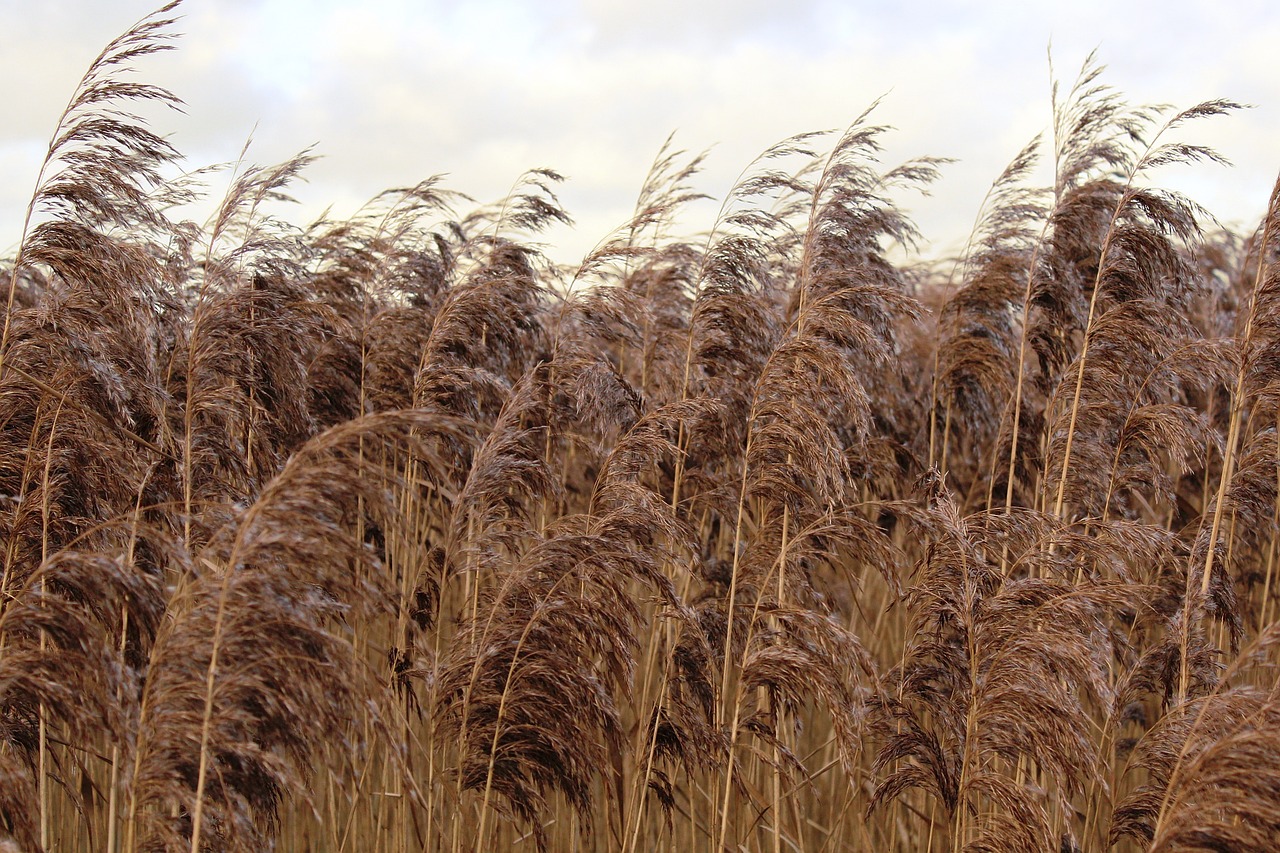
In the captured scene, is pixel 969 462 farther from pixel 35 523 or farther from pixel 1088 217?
pixel 35 523

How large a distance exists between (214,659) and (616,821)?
3159mm

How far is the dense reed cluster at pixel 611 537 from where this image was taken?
370 centimetres

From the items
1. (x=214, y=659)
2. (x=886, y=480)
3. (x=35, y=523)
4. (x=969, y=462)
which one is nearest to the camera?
(x=214, y=659)

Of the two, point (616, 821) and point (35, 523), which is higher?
point (35, 523)

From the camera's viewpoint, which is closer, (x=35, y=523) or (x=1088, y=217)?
(x=35, y=523)

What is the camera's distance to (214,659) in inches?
138

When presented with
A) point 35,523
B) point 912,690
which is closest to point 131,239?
point 35,523

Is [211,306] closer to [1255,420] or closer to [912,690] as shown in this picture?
[912,690]

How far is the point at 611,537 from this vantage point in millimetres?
4754

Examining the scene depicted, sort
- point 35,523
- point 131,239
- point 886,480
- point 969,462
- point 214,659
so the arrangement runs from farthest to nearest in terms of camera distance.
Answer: point 969,462 < point 886,480 < point 131,239 < point 35,523 < point 214,659

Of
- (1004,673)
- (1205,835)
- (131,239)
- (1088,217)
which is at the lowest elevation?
(1205,835)

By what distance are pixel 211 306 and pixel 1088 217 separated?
477 centimetres

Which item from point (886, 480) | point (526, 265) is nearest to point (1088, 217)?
point (886, 480)

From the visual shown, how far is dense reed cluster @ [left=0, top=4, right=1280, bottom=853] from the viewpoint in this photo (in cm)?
370
